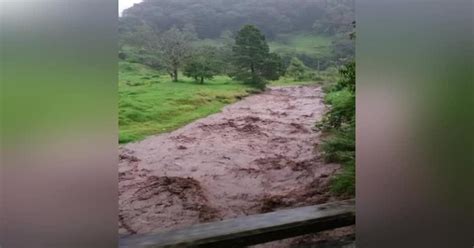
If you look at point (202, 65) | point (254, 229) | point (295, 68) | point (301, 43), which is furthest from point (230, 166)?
point (301, 43)

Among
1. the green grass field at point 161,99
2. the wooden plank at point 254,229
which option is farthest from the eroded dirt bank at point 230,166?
the wooden plank at point 254,229

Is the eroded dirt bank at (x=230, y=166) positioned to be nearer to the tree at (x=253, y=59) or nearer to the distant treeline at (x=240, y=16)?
the tree at (x=253, y=59)

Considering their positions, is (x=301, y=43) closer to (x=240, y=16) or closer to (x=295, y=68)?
(x=295, y=68)
